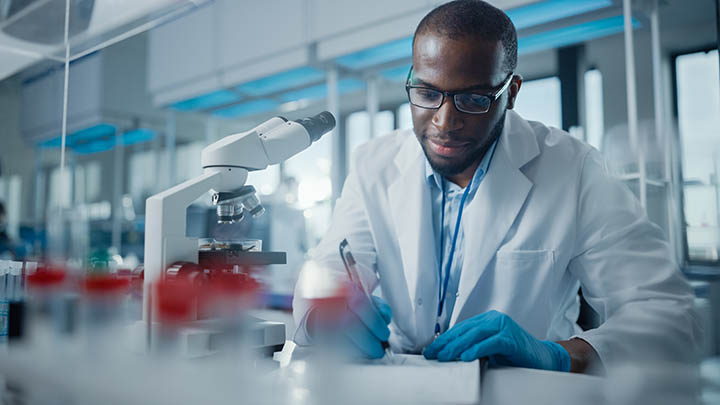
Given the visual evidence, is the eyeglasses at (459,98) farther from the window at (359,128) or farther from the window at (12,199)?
the window at (12,199)

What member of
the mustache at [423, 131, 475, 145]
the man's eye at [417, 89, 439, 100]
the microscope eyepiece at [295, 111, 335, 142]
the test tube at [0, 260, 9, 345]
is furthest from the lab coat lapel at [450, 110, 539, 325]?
the test tube at [0, 260, 9, 345]

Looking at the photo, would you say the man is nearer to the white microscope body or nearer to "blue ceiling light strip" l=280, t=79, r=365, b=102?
the white microscope body

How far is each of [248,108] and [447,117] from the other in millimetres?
2803

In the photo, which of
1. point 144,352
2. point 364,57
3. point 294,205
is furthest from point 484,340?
point 294,205

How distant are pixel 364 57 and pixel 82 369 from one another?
9.59 feet

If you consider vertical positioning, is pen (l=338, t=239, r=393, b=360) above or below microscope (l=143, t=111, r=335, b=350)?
below

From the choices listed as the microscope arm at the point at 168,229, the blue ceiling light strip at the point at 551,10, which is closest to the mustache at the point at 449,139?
the microscope arm at the point at 168,229

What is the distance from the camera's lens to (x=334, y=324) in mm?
720

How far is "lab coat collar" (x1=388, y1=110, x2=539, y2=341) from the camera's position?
1.32 meters

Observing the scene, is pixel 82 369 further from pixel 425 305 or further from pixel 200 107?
pixel 200 107

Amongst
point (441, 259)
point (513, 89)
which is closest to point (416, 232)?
point (441, 259)

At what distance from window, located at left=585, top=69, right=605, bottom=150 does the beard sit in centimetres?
345

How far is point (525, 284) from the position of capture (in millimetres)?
1318

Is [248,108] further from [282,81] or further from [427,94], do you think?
[427,94]
